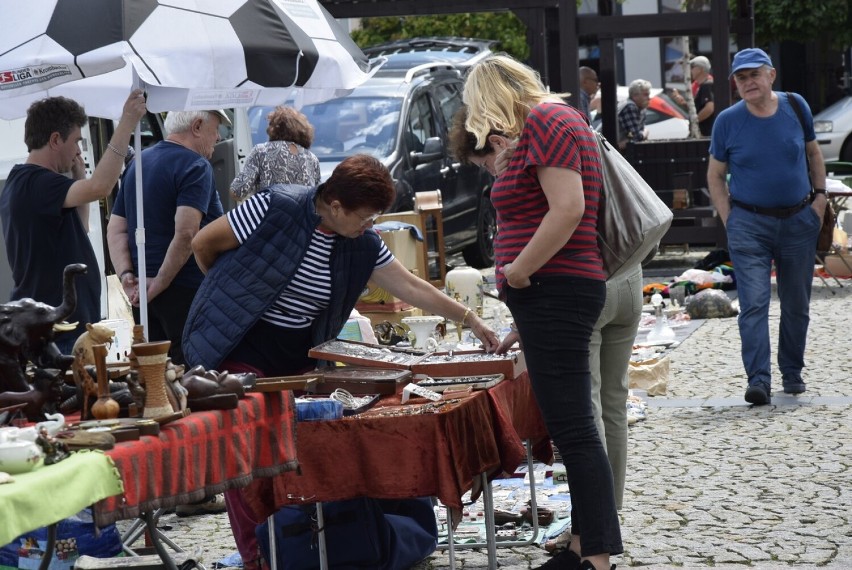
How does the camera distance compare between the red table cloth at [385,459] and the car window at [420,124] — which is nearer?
the red table cloth at [385,459]

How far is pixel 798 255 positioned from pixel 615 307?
10.4ft

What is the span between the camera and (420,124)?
1320 centimetres

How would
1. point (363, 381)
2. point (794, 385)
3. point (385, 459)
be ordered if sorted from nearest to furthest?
point (385, 459)
point (363, 381)
point (794, 385)

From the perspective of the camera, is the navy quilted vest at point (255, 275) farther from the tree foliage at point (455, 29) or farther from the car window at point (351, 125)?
the tree foliage at point (455, 29)

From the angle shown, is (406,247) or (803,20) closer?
(406,247)

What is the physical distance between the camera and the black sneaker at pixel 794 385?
7.91 m

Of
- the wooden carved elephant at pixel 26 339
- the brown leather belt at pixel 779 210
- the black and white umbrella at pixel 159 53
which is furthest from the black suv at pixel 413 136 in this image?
the wooden carved elephant at pixel 26 339

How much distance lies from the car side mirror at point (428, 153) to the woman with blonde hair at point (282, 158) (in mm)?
4603

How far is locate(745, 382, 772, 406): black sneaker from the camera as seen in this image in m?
7.60

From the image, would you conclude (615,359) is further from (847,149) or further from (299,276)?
(847,149)

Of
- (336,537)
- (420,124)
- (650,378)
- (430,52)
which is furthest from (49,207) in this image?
(430,52)

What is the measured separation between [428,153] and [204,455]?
30.1 ft

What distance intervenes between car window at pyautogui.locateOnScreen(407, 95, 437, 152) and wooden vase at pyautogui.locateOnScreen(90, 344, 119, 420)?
9242mm

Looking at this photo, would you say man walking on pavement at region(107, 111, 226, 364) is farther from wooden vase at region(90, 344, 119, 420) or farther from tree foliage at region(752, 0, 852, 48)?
tree foliage at region(752, 0, 852, 48)
